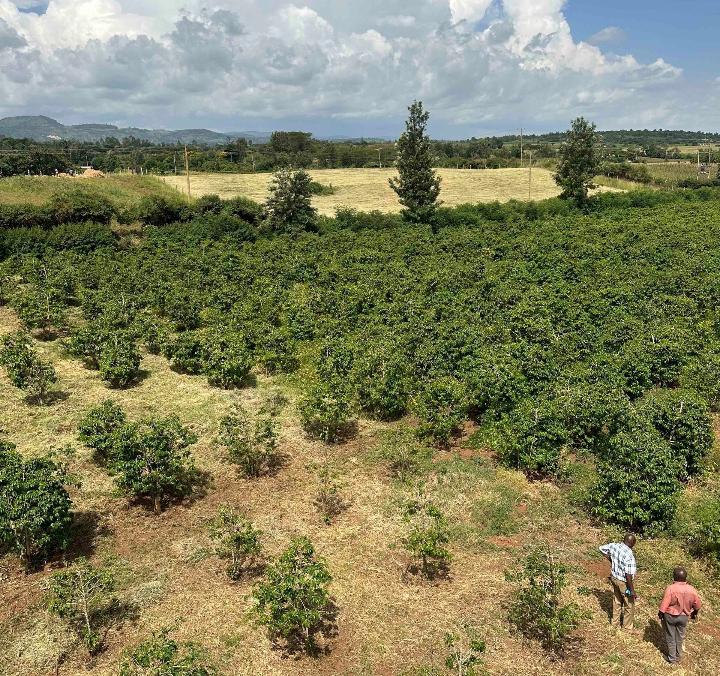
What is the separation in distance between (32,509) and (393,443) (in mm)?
8357

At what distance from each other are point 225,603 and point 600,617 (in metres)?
6.84

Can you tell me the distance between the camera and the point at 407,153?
164 feet

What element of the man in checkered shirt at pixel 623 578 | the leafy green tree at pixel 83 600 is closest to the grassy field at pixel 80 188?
the leafy green tree at pixel 83 600

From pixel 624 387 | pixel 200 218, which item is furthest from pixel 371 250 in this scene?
pixel 624 387

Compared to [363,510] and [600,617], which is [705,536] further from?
[363,510]

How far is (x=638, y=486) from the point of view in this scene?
11.8 meters

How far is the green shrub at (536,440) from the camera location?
13.9 metres

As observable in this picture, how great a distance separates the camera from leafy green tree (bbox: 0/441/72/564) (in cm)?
1068

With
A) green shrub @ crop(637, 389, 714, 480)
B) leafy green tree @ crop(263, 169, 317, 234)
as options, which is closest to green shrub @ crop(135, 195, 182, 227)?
leafy green tree @ crop(263, 169, 317, 234)

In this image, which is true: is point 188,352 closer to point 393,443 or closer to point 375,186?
point 393,443

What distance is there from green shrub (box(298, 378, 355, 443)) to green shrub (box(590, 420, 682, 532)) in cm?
697

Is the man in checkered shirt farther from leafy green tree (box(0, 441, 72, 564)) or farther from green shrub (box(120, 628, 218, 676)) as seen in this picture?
leafy green tree (box(0, 441, 72, 564))

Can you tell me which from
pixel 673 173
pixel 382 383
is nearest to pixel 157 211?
pixel 382 383

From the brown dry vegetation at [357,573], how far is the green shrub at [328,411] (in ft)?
1.95
